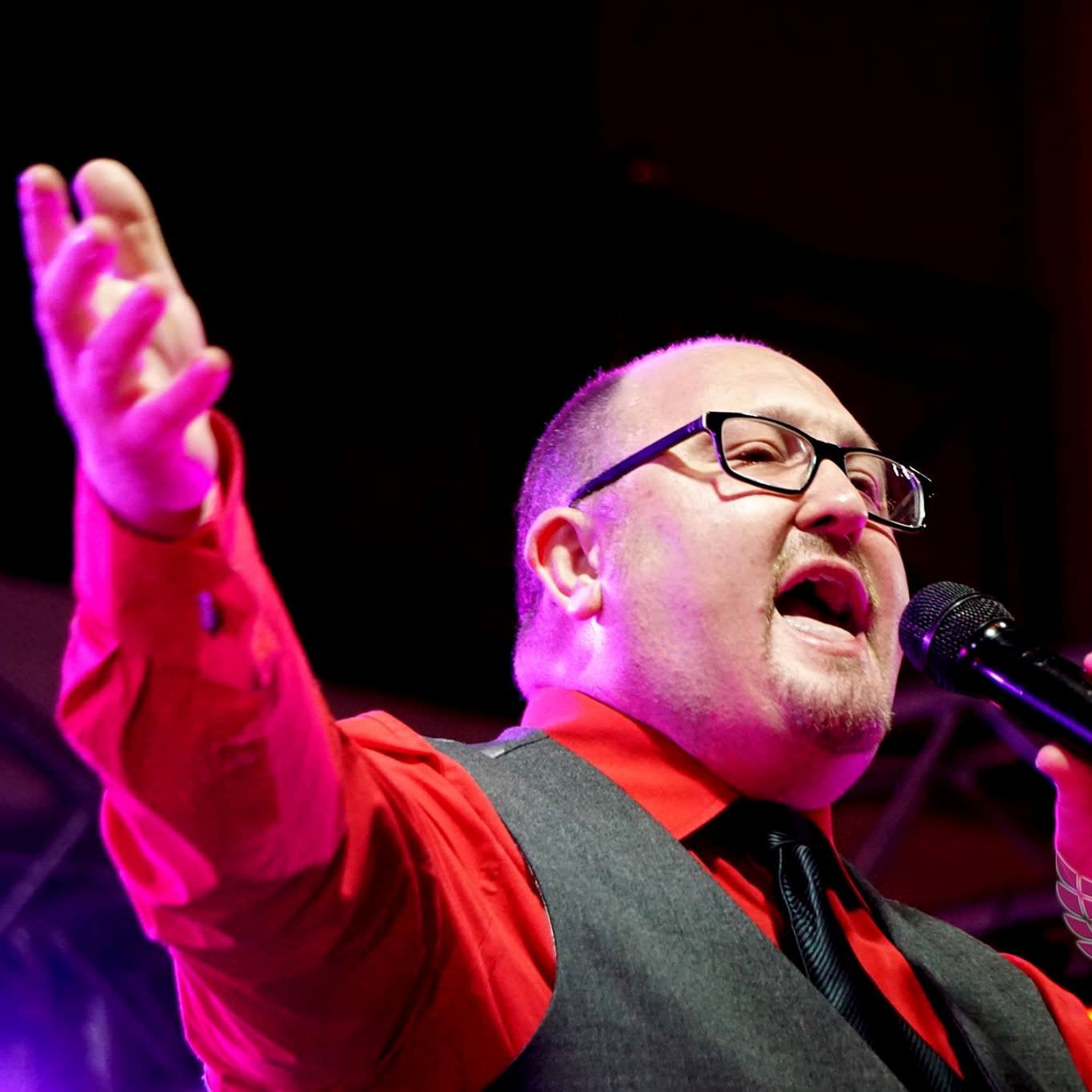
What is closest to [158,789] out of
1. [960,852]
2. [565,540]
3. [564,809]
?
[564,809]

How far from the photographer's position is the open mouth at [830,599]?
5.09 ft

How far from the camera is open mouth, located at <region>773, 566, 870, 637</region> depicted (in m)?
1.55

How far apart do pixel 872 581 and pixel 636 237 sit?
2462 mm

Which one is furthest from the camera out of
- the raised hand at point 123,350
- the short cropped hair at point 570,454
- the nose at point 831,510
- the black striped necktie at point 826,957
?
the short cropped hair at point 570,454

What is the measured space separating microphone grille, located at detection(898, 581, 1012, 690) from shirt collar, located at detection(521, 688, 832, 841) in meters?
0.27

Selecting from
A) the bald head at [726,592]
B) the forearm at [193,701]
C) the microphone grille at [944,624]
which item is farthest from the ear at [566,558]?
the forearm at [193,701]

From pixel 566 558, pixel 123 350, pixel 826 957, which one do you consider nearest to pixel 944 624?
pixel 826 957

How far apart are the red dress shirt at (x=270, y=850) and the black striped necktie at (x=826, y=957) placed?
29 cm

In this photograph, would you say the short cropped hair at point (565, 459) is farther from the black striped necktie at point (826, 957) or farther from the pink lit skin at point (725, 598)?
the black striped necktie at point (826, 957)

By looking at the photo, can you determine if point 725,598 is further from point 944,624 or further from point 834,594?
point 944,624

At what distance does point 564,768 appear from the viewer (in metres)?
1.33

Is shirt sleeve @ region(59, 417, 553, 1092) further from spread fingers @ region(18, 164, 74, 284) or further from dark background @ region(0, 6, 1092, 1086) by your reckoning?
dark background @ region(0, 6, 1092, 1086)

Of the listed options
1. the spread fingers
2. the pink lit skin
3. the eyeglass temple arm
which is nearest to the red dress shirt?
the spread fingers

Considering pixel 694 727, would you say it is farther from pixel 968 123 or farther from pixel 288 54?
pixel 968 123
